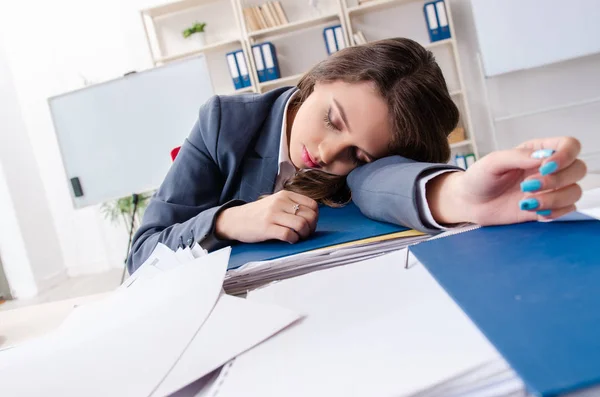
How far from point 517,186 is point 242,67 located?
10.6 feet

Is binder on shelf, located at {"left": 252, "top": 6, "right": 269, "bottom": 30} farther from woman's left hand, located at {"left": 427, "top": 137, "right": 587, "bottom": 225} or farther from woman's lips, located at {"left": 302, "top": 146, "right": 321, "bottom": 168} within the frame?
woman's left hand, located at {"left": 427, "top": 137, "right": 587, "bottom": 225}

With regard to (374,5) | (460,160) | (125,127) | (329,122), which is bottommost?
(460,160)

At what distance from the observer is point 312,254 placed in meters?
0.50

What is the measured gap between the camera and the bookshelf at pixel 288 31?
3.41m

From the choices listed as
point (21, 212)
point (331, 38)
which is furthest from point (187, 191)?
point (21, 212)

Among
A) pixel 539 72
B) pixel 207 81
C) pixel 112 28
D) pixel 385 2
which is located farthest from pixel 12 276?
pixel 539 72

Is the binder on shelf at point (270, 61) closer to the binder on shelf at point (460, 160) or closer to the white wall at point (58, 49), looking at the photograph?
the white wall at point (58, 49)

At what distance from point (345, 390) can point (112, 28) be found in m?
4.50

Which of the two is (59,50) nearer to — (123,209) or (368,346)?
(123,209)

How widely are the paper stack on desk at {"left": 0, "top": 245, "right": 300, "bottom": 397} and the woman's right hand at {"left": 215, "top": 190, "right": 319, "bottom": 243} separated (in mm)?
155

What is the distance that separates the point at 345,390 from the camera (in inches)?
8.7

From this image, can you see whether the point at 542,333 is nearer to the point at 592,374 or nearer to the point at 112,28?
the point at 592,374

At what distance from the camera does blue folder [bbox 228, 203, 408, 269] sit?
0.56 m

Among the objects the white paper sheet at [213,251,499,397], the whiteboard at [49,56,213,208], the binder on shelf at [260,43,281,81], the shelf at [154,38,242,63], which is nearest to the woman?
the white paper sheet at [213,251,499,397]
